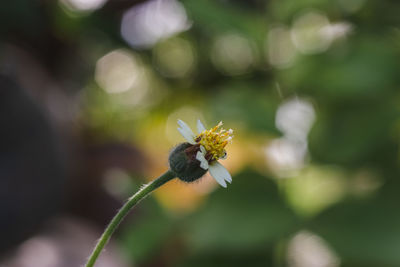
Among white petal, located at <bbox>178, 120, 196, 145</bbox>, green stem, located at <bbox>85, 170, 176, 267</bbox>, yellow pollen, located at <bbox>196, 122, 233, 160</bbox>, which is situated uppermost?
yellow pollen, located at <bbox>196, 122, 233, 160</bbox>

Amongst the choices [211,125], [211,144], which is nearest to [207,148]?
[211,144]

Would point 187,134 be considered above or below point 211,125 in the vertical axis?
below

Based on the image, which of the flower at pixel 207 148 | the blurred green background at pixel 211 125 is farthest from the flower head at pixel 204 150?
the blurred green background at pixel 211 125

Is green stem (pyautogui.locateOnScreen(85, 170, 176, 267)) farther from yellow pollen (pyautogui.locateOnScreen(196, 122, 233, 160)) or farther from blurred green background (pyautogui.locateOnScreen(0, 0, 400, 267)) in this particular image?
blurred green background (pyautogui.locateOnScreen(0, 0, 400, 267))

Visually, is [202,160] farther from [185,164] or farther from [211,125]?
[211,125]

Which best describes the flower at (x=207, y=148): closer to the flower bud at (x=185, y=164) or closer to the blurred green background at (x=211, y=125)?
the flower bud at (x=185, y=164)

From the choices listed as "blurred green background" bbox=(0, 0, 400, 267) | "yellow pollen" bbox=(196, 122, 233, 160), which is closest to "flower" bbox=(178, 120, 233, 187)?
"yellow pollen" bbox=(196, 122, 233, 160)

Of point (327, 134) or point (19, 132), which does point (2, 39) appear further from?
point (327, 134)
